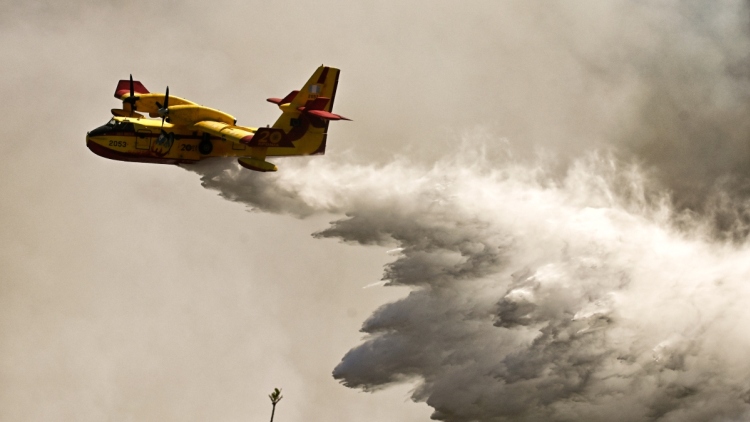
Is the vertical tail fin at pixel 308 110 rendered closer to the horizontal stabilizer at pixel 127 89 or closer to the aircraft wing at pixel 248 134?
the aircraft wing at pixel 248 134

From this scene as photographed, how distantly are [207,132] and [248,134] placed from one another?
6.52 ft

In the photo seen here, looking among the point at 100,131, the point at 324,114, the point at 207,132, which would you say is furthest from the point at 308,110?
the point at 100,131

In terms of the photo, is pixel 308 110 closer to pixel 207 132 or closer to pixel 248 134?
pixel 248 134

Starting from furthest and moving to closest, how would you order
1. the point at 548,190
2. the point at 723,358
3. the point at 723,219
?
1. the point at 723,219
2. the point at 548,190
3. the point at 723,358

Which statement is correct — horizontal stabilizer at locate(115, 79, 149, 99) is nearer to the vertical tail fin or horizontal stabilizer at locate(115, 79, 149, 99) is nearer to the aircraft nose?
the aircraft nose

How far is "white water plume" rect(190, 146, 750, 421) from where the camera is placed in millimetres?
65438

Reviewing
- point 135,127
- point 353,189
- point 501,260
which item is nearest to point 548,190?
point 501,260

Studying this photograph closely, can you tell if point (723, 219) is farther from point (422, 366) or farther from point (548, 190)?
point (422, 366)

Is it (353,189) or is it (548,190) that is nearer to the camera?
(353,189)

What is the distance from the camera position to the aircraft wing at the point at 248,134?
65.5m

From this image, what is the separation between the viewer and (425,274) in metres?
68.4

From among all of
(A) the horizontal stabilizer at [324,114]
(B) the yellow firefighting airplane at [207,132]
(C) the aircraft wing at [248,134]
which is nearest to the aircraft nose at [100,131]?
(B) the yellow firefighting airplane at [207,132]

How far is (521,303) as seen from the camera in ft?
217

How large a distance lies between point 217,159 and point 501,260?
13969mm
